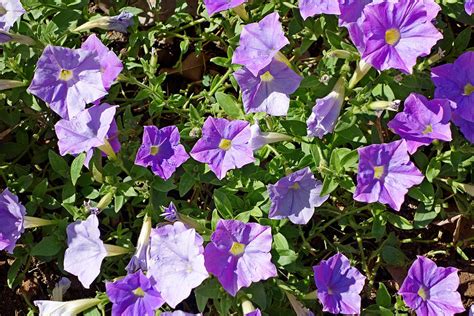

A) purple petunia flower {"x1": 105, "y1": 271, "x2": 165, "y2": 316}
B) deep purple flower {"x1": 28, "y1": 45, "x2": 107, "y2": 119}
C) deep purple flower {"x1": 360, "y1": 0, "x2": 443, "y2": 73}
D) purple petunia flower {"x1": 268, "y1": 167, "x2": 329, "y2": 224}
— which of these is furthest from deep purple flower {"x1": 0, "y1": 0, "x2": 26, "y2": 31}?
deep purple flower {"x1": 360, "y1": 0, "x2": 443, "y2": 73}

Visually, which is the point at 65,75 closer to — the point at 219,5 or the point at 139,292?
the point at 219,5

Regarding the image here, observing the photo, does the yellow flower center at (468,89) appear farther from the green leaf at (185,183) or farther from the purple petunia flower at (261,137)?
the green leaf at (185,183)

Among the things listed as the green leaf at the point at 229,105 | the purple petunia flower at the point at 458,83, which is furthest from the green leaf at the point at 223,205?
the purple petunia flower at the point at 458,83

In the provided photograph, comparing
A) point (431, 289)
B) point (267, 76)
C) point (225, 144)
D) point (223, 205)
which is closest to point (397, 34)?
point (267, 76)

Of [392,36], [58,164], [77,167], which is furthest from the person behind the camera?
[58,164]

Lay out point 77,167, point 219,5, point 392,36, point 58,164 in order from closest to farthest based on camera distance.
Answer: point 392,36
point 219,5
point 77,167
point 58,164

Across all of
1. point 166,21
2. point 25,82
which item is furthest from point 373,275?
point 25,82

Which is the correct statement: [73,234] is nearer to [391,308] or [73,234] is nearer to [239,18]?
[239,18]
